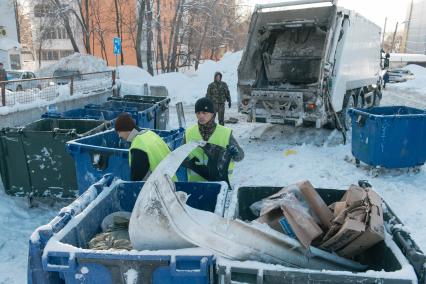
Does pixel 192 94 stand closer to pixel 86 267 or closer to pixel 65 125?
pixel 65 125

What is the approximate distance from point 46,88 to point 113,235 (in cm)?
778

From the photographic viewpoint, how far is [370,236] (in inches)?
84.3

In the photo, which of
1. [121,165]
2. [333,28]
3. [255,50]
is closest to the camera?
[121,165]

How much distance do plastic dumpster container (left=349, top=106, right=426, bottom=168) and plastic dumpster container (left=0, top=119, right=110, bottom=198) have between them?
4.48 metres

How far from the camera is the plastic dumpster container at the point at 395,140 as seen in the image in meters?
6.38

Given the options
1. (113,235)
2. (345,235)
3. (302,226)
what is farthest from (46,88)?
(345,235)

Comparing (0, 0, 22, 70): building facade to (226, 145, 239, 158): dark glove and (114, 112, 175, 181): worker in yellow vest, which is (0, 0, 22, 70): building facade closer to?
(114, 112, 175, 181): worker in yellow vest

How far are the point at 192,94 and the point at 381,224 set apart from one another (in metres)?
16.5

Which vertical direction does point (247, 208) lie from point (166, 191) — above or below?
below

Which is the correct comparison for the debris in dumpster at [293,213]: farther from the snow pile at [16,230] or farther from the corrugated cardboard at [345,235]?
the snow pile at [16,230]

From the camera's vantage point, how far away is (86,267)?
1893 millimetres

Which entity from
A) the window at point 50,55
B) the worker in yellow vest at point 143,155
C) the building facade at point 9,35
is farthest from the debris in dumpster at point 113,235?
the window at point 50,55

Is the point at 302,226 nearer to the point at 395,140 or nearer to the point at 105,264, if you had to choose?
the point at 105,264

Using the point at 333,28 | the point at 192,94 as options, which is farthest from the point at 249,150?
the point at 192,94
